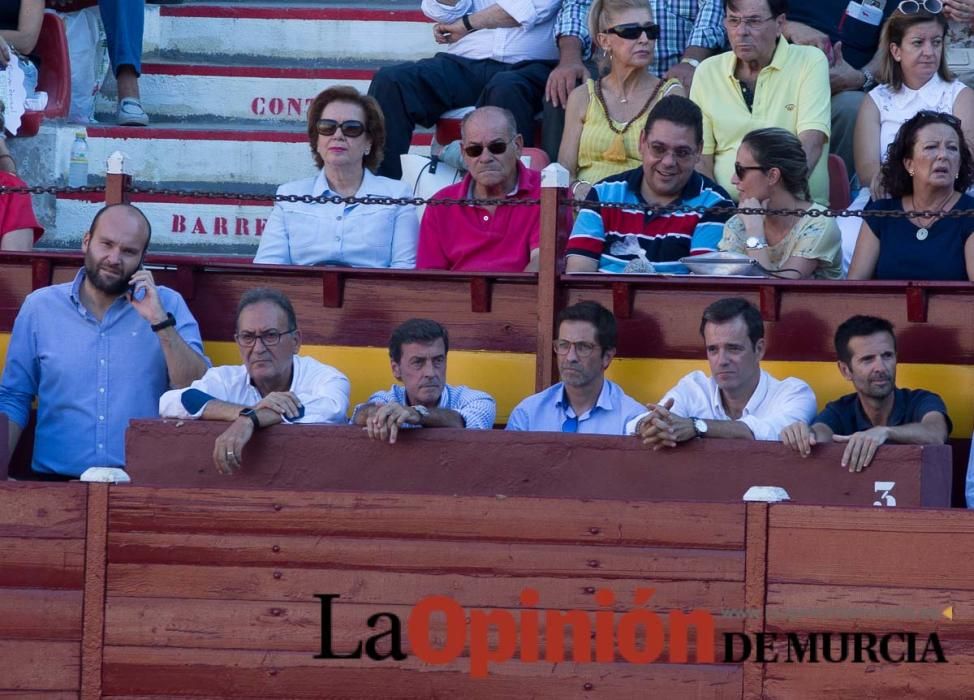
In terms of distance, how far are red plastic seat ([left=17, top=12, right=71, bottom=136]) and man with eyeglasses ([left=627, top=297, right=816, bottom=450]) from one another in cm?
393

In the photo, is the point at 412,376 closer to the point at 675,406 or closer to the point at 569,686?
the point at 675,406

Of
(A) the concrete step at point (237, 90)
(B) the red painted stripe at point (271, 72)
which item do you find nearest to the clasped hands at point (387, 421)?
(A) the concrete step at point (237, 90)

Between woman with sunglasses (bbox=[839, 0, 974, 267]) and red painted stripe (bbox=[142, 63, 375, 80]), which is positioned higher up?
red painted stripe (bbox=[142, 63, 375, 80])

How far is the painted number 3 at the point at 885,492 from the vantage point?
18.0 feet

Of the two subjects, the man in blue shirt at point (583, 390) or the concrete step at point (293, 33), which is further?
the concrete step at point (293, 33)

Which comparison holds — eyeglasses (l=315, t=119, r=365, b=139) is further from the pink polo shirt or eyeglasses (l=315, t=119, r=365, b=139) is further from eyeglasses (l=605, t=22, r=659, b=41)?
eyeglasses (l=605, t=22, r=659, b=41)

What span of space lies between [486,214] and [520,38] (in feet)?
5.31

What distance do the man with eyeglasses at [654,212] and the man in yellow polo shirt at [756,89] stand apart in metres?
0.71

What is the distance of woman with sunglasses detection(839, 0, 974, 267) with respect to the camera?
302 inches

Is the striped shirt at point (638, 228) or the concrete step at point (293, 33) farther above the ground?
the concrete step at point (293, 33)

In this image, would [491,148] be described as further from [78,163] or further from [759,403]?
[78,163]

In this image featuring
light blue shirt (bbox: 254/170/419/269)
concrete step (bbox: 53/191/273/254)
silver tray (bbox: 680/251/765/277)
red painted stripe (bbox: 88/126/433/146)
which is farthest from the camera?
red painted stripe (bbox: 88/126/433/146)

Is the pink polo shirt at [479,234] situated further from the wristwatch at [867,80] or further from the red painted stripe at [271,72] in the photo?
the red painted stripe at [271,72]

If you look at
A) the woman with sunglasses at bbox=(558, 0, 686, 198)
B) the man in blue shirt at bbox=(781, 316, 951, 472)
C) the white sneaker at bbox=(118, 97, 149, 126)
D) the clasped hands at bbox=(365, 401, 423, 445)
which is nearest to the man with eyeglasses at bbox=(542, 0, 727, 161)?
the woman with sunglasses at bbox=(558, 0, 686, 198)
